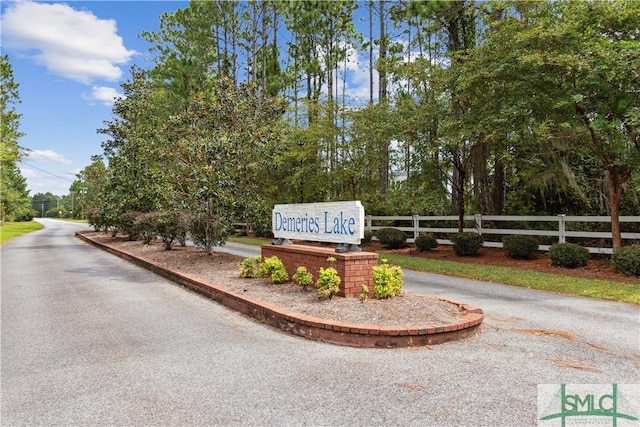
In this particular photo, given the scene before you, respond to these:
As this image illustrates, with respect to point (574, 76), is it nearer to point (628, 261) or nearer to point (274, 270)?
point (628, 261)

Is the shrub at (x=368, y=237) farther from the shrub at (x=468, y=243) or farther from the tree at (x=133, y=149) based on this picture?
the tree at (x=133, y=149)

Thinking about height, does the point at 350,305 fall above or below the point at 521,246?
below

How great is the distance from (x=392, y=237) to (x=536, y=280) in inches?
280

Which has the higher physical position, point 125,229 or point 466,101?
point 466,101

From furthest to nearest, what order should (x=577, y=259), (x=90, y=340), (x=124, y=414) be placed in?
(x=577, y=259)
(x=90, y=340)
(x=124, y=414)

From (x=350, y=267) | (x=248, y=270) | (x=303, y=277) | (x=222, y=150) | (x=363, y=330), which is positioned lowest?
(x=363, y=330)

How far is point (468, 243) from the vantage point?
12.4 metres

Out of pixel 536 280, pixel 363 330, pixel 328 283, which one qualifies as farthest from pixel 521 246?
pixel 363 330

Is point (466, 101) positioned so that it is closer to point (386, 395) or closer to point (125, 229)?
point (386, 395)

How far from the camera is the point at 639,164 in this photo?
8.29 meters

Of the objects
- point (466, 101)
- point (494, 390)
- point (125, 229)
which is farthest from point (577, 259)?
point (125, 229)

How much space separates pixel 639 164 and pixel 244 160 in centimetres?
831

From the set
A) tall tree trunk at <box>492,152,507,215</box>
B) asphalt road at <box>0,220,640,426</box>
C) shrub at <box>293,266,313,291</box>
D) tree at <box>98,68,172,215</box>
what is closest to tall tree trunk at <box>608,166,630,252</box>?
asphalt road at <box>0,220,640,426</box>

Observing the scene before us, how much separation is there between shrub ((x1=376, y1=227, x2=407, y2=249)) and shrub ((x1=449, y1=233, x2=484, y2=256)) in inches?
112
